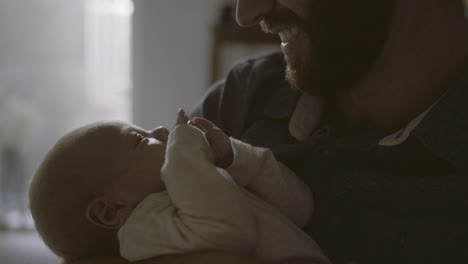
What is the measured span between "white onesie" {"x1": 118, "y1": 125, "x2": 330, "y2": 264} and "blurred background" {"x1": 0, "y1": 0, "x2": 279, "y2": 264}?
2369 millimetres

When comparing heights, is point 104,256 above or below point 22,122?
above

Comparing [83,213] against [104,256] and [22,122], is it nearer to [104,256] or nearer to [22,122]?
[104,256]

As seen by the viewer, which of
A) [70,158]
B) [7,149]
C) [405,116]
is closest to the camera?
[70,158]

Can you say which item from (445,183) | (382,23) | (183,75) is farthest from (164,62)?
(445,183)

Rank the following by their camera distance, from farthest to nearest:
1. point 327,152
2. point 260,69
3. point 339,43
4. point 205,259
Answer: point 260,69, point 339,43, point 327,152, point 205,259

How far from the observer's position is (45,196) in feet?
3.49

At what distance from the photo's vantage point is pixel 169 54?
347 centimetres

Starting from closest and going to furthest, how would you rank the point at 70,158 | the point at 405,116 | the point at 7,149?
1. the point at 70,158
2. the point at 405,116
3. the point at 7,149

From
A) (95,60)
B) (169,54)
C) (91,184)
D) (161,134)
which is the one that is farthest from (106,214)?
(95,60)

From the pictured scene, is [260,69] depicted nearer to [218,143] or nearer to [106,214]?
[218,143]

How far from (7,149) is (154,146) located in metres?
2.51

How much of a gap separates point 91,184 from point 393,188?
1.95ft

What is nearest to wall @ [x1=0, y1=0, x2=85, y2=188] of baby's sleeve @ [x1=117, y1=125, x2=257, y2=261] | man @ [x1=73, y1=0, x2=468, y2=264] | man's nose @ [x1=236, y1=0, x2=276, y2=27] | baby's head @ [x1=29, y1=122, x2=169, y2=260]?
man @ [x1=73, y1=0, x2=468, y2=264]

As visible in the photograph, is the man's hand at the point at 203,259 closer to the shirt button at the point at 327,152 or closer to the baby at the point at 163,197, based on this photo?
the baby at the point at 163,197
